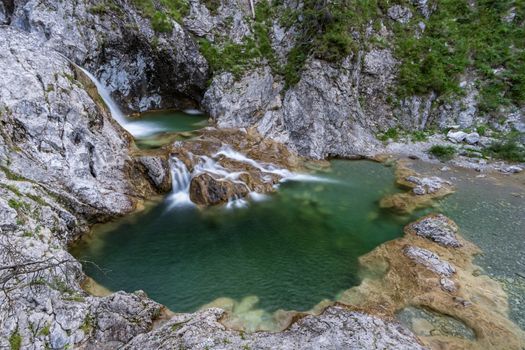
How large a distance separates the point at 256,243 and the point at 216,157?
7698mm

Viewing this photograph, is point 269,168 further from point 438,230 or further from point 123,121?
point 123,121

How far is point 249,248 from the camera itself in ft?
47.1

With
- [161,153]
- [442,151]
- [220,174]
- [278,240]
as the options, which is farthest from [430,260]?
[161,153]

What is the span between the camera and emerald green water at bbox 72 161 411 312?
1186 cm

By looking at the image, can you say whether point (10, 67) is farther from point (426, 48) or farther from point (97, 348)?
point (426, 48)

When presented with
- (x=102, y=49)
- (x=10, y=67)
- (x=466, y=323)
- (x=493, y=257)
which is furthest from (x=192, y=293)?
(x=102, y=49)

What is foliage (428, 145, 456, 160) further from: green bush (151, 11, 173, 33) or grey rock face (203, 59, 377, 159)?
green bush (151, 11, 173, 33)

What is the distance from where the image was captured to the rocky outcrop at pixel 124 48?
22.6m

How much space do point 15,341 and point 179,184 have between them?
11023 mm

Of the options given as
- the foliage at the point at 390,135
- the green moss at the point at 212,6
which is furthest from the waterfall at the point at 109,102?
the foliage at the point at 390,135

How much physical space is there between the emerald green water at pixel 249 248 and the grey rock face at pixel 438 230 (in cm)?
97

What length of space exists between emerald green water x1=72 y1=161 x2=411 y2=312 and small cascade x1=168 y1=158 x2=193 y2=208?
31.1 inches

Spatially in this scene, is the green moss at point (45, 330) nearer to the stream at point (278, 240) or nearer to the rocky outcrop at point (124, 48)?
the stream at point (278, 240)

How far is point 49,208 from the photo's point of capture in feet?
43.3
